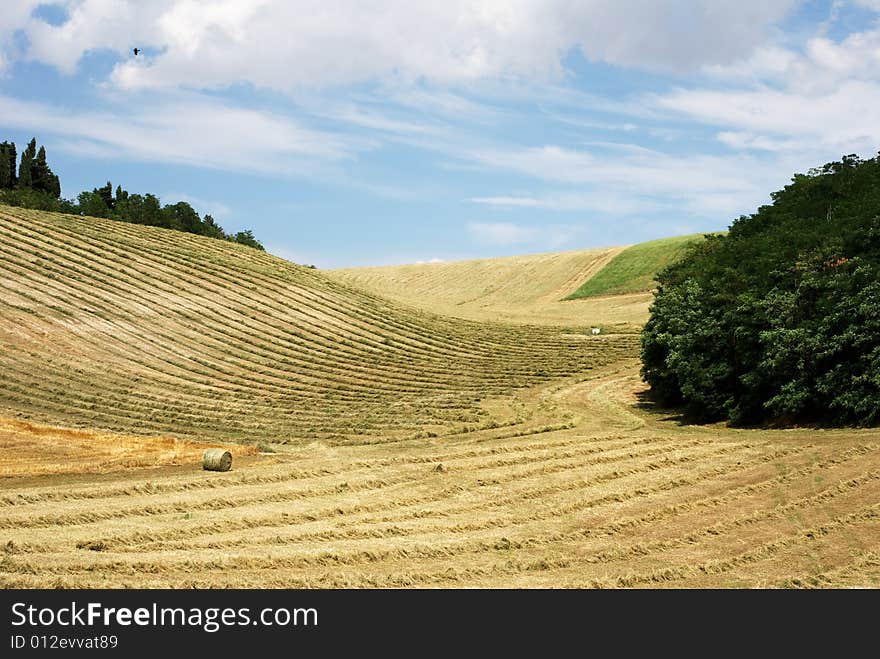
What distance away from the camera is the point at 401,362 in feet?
220

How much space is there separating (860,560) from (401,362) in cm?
4604

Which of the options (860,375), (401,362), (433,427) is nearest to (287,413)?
(433,427)

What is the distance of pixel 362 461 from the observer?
119 ft

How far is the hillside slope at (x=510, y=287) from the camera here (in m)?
90.1

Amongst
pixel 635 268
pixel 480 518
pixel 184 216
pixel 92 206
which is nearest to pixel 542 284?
pixel 635 268

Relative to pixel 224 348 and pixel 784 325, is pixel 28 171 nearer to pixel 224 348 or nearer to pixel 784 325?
pixel 224 348

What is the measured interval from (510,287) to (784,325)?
7550 centimetres

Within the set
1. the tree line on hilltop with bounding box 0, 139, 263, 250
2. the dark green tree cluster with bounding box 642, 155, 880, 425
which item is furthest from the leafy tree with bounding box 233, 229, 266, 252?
the dark green tree cluster with bounding box 642, 155, 880, 425

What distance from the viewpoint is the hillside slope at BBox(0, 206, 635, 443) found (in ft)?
155

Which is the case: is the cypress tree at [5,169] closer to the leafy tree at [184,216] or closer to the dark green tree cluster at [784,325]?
the leafy tree at [184,216]

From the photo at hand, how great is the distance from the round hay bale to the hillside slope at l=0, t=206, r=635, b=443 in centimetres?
932

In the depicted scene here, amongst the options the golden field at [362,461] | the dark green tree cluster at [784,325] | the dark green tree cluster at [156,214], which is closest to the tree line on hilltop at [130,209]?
the dark green tree cluster at [156,214]

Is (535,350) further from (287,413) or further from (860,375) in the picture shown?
(860,375)

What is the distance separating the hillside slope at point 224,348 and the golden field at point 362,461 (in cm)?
28
